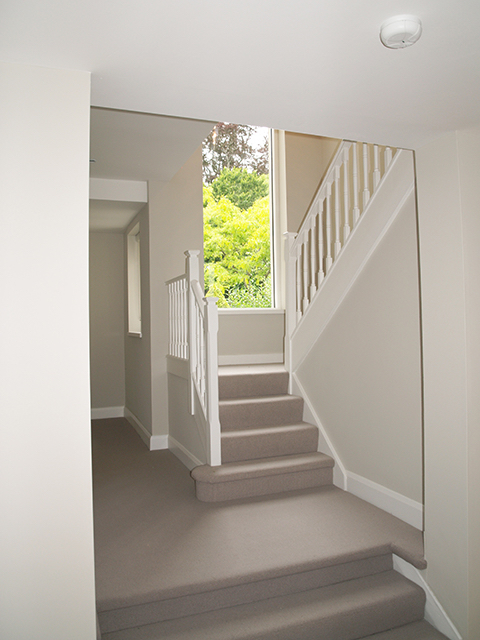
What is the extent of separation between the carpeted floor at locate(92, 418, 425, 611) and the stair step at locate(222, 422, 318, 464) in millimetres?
374

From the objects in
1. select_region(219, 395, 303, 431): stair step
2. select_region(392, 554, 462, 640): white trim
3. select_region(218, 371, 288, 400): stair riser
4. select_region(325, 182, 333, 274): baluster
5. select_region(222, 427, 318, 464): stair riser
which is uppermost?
select_region(325, 182, 333, 274): baluster

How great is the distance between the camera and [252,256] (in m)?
7.09

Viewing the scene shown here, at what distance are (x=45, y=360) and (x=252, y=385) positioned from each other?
284 centimetres

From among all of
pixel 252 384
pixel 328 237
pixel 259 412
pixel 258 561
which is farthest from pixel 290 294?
pixel 258 561

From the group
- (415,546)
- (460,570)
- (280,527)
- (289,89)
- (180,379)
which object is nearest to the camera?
(289,89)

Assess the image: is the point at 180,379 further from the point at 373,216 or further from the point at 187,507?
the point at 373,216

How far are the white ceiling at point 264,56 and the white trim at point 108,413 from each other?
5379 mm

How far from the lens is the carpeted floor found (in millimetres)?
2406

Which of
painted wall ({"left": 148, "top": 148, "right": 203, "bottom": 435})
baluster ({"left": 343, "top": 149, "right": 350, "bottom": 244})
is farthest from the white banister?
painted wall ({"left": 148, "top": 148, "right": 203, "bottom": 435})

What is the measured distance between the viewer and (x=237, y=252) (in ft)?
23.4

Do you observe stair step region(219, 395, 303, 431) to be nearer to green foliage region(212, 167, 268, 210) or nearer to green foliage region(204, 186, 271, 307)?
green foliage region(204, 186, 271, 307)

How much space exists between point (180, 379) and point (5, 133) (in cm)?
314

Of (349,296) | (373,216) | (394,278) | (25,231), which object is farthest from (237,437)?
(25,231)

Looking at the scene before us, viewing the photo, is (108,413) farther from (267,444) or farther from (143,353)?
(267,444)
